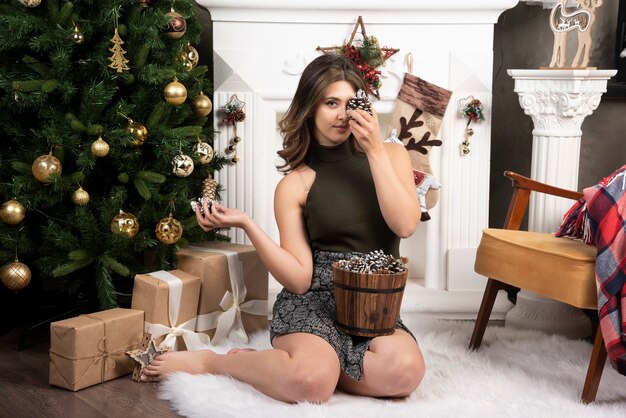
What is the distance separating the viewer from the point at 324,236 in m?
2.43

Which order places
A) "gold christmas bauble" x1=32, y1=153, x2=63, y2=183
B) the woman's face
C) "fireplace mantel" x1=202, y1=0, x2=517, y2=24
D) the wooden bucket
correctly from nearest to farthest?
the wooden bucket → the woman's face → "gold christmas bauble" x1=32, y1=153, x2=63, y2=183 → "fireplace mantel" x1=202, y1=0, x2=517, y2=24

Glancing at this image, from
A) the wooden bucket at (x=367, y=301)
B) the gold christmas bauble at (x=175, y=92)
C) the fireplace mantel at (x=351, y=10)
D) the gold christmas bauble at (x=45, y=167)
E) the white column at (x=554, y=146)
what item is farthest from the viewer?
the fireplace mantel at (x=351, y=10)

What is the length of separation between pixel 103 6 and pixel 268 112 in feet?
2.94

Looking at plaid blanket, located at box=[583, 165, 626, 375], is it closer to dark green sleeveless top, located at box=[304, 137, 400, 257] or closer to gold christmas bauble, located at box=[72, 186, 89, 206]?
dark green sleeveless top, located at box=[304, 137, 400, 257]

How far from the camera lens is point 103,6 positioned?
2695 mm

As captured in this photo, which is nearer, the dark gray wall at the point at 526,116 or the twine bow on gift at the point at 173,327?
the twine bow on gift at the point at 173,327

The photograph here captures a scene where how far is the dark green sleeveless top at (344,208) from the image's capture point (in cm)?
241

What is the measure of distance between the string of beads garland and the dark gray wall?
48.8 inches

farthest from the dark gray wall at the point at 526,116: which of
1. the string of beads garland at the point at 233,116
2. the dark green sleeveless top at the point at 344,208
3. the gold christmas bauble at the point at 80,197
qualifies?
the gold christmas bauble at the point at 80,197

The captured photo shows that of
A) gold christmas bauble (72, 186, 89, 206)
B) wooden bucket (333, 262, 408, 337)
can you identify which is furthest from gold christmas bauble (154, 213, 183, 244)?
wooden bucket (333, 262, 408, 337)

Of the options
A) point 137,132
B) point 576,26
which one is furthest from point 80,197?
point 576,26

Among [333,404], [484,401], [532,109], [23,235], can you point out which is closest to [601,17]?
[532,109]

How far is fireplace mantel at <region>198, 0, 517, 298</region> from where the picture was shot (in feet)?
10.8

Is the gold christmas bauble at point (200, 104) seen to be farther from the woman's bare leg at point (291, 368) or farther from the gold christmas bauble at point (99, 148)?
the woman's bare leg at point (291, 368)
